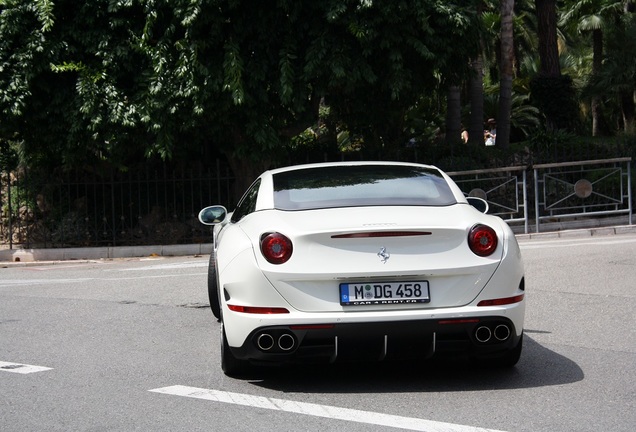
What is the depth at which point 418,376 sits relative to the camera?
6645 millimetres

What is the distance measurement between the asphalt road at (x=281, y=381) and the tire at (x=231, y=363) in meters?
0.09

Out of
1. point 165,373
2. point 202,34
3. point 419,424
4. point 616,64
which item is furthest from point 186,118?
point 616,64

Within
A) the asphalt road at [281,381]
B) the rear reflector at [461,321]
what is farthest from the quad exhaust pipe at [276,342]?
the rear reflector at [461,321]

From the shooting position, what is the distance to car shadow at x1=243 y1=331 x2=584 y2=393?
6.30 m

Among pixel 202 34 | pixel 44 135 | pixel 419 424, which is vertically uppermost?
pixel 202 34

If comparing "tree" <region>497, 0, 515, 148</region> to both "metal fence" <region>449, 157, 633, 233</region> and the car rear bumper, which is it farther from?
the car rear bumper

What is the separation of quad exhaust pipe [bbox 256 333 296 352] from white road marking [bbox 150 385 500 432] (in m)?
0.31

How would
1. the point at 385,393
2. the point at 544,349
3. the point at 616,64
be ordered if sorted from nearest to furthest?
the point at 385,393
the point at 544,349
the point at 616,64

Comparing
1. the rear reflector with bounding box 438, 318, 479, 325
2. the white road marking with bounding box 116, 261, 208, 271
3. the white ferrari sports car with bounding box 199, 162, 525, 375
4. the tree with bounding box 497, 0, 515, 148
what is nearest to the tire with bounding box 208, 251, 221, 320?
the white ferrari sports car with bounding box 199, 162, 525, 375

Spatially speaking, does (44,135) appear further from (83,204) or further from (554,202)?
(554,202)

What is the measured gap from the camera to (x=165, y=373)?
22.6 feet

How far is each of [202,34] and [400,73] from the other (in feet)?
11.9

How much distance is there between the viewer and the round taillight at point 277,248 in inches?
241

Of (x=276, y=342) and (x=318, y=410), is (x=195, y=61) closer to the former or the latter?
(x=276, y=342)
